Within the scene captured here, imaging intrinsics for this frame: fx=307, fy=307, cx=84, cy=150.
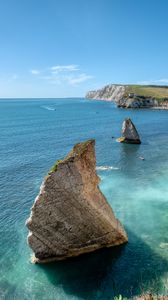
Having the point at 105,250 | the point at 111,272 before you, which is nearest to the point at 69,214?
the point at 105,250

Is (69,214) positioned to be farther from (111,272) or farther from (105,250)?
(111,272)

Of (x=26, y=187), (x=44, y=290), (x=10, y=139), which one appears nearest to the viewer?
(x=44, y=290)

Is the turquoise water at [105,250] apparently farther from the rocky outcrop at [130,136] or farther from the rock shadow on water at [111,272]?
the rocky outcrop at [130,136]

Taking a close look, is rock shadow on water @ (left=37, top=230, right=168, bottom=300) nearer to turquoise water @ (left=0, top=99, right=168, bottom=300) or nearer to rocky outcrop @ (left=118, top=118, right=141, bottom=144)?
turquoise water @ (left=0, top=99, right=168, bottom=300)

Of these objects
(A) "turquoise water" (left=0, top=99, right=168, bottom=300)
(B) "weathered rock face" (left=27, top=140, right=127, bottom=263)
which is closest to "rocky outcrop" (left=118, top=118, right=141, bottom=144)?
(A) "turquoise water" (left=0, top=99, right=168, bottom=300)

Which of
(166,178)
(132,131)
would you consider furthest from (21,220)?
(132,131)

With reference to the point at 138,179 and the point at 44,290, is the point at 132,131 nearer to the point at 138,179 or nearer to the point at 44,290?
the point at 138,179
